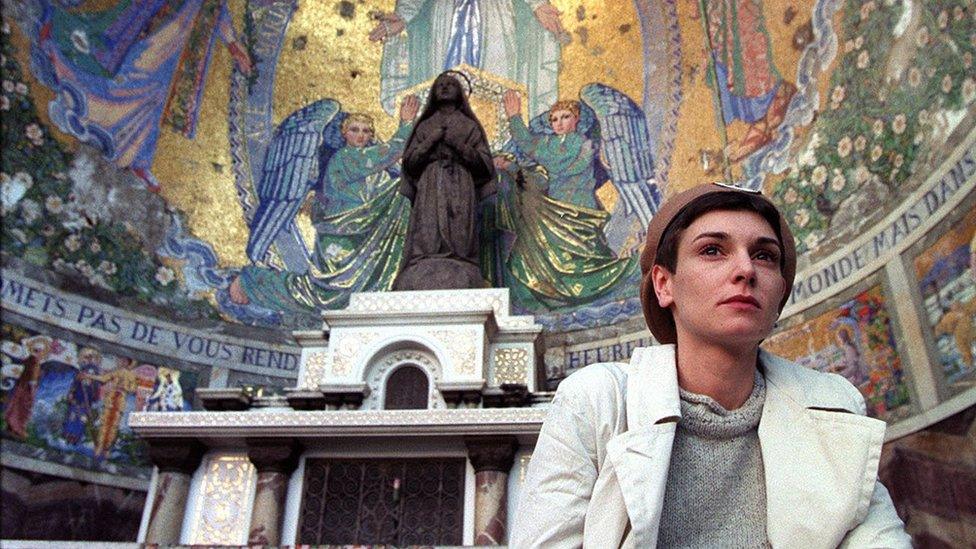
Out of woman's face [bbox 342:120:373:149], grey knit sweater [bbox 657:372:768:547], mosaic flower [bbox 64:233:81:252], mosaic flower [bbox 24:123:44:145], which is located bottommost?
grey knit sweater [bbox 657:372:768:547]

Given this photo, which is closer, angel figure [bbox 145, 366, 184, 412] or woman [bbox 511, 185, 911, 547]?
woman [bbox 511, 185, 911, 547]

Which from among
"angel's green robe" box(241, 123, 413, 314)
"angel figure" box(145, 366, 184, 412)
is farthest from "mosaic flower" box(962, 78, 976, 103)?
"angel figure" box(145, 366, 184, 412)

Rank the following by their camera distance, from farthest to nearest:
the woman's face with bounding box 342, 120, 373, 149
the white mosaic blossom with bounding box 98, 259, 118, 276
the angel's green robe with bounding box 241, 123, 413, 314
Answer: the woman's face with bounding box 342, 120, 373, 149
the angel's green robe with bounding box 241, 123, 413, 314
the white mosaic blossom with bounding box 98, 259, 118, 276

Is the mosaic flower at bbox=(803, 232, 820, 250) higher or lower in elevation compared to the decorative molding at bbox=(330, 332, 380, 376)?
higher

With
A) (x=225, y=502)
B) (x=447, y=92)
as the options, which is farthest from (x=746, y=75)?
(x=225, y=502)

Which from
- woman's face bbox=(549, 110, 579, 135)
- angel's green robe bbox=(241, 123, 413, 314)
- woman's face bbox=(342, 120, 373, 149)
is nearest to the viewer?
angel's green robe bbox=(241, 123, 413, 314)

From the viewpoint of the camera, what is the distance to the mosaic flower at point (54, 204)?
9906mm

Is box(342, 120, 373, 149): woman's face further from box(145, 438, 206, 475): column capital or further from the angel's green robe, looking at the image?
box(145, 438, 206, 475): column capital

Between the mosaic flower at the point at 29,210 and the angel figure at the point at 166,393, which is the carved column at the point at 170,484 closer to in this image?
the angel figure at the point at 166,393

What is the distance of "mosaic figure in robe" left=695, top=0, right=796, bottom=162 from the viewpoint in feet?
33.2

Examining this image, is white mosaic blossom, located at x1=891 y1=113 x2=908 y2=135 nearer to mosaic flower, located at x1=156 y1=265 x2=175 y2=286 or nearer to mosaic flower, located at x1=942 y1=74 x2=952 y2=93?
mosaic flower, located at x1=942 y1=74 x2=952 y2=93

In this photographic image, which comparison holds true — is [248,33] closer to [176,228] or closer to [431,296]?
[176,228]

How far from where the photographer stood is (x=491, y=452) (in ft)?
23.7

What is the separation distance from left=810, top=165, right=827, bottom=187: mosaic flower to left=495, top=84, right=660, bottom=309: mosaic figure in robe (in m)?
2.43
